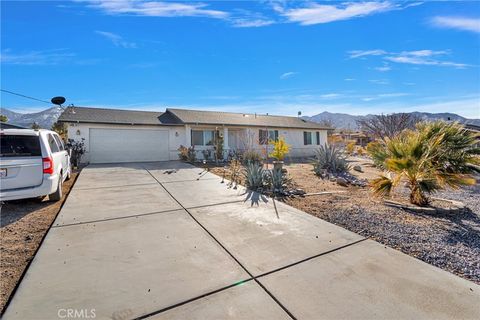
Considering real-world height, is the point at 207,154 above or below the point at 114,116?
below

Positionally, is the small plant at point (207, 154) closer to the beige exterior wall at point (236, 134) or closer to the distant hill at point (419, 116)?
the beige exterior wall at point (236, 134)

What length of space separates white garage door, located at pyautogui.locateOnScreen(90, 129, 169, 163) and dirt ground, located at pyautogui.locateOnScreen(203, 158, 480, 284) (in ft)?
40.1

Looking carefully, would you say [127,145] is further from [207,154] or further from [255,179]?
[255,179]

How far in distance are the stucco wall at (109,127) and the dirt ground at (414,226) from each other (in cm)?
1204

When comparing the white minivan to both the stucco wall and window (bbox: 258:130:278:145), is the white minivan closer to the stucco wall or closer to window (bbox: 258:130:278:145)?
the stucco wall

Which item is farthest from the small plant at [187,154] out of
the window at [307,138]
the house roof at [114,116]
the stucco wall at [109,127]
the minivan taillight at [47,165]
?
the window at [307,138]

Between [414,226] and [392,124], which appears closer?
[414,226]

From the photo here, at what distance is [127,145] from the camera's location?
1519 centimetres

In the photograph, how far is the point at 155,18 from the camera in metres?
7.75

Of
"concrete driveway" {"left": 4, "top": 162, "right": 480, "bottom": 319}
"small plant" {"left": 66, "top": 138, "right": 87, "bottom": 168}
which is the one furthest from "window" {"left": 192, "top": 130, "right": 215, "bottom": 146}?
"concrete driveway" {"left": 4, "top": 162, "right": 480, "bottom": 319}

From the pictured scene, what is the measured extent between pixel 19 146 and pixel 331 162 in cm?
1109

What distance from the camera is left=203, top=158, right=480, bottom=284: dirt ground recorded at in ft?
10.2

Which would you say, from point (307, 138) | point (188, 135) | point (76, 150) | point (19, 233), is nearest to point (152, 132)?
point (188, 135)

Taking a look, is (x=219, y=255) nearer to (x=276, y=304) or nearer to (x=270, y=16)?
(x=276, y=304)
